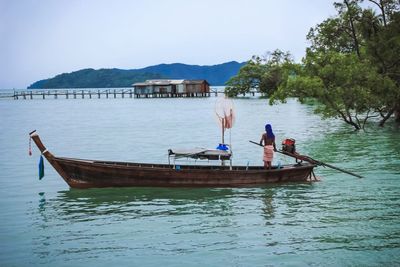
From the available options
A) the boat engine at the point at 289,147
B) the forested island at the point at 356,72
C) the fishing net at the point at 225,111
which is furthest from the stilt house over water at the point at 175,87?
the boat engine at the point at 289,147

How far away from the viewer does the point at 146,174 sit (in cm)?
1822

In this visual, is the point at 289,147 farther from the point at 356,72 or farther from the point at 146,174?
the point at 356,72

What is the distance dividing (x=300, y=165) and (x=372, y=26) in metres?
25.3

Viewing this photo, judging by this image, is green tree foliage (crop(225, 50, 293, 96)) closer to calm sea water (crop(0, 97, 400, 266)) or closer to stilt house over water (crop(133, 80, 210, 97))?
stilt house over water (crop(133, 80, 210, 97))

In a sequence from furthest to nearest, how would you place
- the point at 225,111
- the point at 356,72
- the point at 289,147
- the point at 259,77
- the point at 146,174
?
the point at 259,77
the point at 356,72
the point at 289,147
the point at 225,111
the point at 146,174

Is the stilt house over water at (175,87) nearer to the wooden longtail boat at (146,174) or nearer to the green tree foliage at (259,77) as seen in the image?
the green tree foliage at (259,77)

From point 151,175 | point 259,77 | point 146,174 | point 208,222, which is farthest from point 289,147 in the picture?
point 259,77

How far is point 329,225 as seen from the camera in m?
13.9

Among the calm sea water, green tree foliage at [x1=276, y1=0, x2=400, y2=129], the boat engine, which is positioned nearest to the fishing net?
the boat engine

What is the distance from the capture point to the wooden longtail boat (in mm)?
18219

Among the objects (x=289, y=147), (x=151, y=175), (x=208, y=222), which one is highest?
(x=289, y=147)

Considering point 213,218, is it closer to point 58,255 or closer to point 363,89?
point 58,255

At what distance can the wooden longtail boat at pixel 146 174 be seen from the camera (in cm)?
1822

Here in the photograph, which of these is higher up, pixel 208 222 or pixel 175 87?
pixel 175 87
